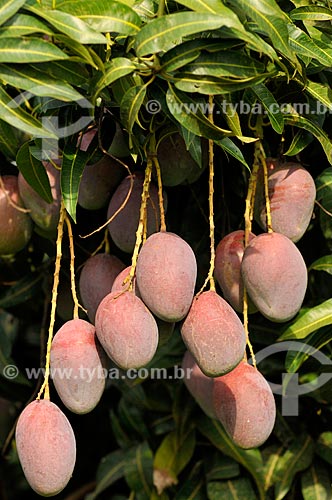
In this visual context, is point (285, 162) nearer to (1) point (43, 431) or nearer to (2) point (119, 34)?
(2) point (119, 34)

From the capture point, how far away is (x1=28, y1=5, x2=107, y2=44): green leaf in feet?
2.35

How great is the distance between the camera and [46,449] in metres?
0.79

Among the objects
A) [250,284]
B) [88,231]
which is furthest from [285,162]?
[88,231]

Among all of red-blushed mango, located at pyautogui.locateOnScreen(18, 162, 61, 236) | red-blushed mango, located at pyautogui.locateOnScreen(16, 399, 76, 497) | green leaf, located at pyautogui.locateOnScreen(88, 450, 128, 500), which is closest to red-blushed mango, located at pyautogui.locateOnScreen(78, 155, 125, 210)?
red-blushed mango, located at pyautogui.locateOnScreen(18, 162, 61, 236)

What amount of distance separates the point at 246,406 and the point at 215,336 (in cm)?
9

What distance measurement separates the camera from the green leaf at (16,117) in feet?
2.43

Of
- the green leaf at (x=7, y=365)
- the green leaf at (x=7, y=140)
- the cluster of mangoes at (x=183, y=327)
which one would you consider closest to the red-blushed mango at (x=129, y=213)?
the cluster of mangoes at (x=183, y=327)

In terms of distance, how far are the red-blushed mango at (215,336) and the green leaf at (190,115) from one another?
0.50 ft

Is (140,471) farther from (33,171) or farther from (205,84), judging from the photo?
(205,84)

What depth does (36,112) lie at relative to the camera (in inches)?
33.7

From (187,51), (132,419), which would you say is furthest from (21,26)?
(132,419)

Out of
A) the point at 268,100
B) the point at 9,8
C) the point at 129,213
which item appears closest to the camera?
the point at 9,8

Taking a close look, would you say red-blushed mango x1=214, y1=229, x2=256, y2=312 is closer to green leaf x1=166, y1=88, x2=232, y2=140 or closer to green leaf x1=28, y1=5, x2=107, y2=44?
green leaf x1=166, y1=88, x2=232, y2=140

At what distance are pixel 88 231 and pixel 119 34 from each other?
1.06ft
